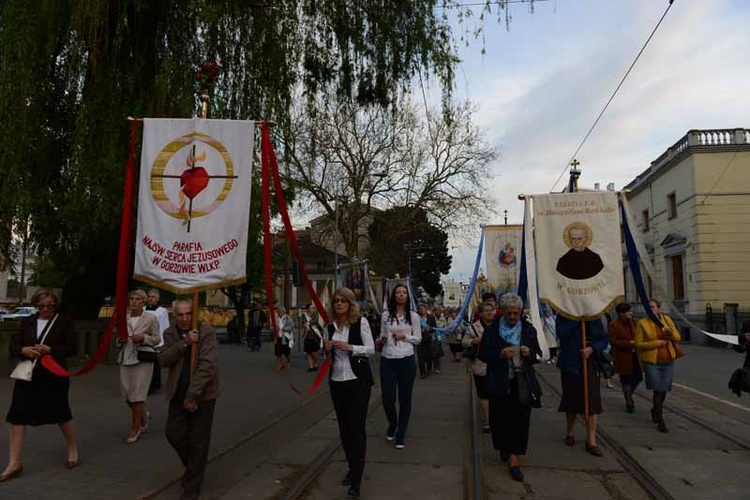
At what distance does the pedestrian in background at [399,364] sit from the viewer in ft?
22.0

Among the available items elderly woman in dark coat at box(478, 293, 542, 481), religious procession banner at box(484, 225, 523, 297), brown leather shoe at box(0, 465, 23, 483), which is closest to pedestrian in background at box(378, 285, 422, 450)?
elderly woman in dark coat at box(478, 293, 542, 481)

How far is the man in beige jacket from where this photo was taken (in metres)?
4.64

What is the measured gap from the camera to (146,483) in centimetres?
514

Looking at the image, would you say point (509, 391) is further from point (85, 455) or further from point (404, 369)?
point (85, 455)

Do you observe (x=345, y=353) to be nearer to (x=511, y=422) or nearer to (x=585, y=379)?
(x=511, y=422)

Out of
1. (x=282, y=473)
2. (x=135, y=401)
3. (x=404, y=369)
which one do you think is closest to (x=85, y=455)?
(x=135, y=401)

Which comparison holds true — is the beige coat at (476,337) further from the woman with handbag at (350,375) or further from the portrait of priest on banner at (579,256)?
the woman with handbag at (350,375)

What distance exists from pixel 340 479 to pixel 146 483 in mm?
1751

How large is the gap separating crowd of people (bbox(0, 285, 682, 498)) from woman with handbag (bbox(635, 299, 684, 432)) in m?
0.01

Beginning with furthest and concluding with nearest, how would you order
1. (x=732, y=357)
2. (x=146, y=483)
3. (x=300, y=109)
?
(x=732, y=357) → (x=300, y=109) → (x=146, y=483)

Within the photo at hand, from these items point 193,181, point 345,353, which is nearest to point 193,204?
point 193,181

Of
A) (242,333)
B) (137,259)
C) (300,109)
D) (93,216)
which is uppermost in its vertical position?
(300,109)

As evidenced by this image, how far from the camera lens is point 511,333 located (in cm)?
586

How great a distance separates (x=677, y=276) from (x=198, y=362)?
33097mm
